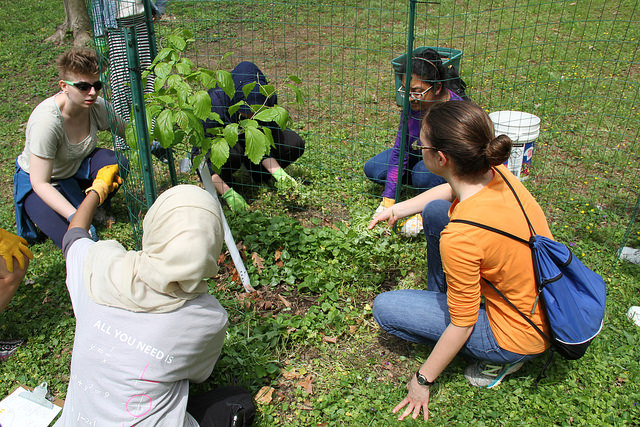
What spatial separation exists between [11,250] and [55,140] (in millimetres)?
998

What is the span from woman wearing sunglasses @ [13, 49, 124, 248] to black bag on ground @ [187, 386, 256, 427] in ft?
5.59

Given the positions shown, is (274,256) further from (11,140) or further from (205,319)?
(11,140)

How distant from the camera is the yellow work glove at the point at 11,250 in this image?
279 centimetres

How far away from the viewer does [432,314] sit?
244 cm

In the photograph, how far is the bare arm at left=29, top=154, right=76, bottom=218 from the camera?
339 centimetres

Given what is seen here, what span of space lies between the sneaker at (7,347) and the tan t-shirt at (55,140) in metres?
1.24

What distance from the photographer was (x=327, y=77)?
6238 millimetres

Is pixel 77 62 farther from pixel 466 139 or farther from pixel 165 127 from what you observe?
pixel 466 139

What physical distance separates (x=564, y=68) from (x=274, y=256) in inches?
189

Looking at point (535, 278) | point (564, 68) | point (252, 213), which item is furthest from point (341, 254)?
point (564, 68)

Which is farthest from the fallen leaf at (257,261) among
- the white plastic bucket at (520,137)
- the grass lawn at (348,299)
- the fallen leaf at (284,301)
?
the white plastic bucket at (520,137)

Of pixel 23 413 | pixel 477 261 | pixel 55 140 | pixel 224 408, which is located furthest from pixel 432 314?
pixel 55 140

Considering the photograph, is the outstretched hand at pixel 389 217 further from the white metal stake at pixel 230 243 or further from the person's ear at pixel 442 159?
the white metal stake at pixel 230 243

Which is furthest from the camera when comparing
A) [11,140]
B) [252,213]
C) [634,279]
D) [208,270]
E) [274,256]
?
[11,140]
